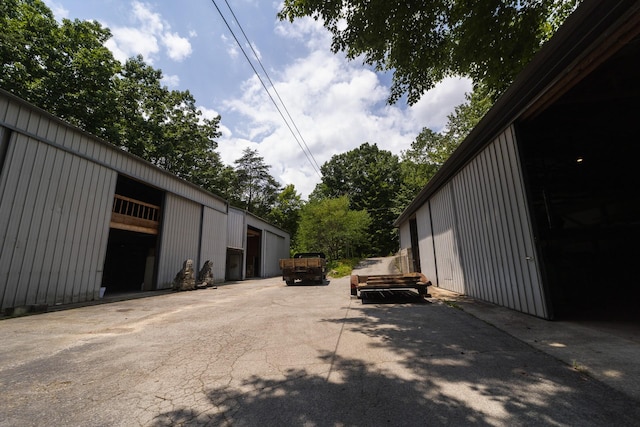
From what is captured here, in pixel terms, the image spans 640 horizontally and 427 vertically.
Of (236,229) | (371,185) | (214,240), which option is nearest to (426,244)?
(214,240)

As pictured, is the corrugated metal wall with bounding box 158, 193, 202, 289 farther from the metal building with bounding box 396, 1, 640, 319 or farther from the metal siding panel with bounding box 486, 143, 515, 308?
the metal siding panel with bounding box 486, 143, 515, 308

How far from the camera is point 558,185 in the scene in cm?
898

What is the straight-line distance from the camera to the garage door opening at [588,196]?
6031 millimetres

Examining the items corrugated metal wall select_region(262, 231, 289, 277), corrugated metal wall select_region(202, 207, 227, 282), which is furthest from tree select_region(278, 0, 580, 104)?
corrugated metal wall select_region(262, 231, 289, 277)

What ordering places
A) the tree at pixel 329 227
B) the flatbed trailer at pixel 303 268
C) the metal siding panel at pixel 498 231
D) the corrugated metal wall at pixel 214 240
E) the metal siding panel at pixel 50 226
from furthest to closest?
1. the tree at pixel 329 227
2. the corrugated metal wall at pixel 214 240
3. the flatbed trailer at pixel 303 268
4. the metal siding panel at pixel 50 226
5. the metal siding panel at pixel 498 231

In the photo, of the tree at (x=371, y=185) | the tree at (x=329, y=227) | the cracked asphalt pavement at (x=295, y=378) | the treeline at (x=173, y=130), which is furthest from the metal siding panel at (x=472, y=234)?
the tree at (x=371, y=185)

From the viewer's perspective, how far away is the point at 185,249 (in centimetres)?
1433

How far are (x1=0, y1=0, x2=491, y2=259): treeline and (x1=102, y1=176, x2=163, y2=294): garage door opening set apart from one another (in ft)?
33.2

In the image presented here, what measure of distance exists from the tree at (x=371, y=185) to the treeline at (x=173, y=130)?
17cm

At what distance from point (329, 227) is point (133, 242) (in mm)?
19122

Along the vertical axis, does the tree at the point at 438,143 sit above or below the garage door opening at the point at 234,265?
above

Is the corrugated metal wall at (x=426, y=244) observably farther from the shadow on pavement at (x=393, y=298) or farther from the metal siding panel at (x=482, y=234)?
the metal siding panel at (x=482, y=234)

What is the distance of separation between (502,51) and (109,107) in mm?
25835

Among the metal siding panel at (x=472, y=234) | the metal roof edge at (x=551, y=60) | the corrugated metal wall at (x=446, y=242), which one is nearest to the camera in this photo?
the metal roof edge at (x=551, y=60)
